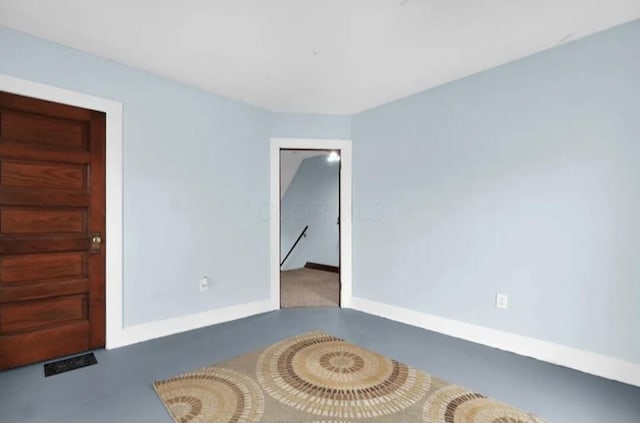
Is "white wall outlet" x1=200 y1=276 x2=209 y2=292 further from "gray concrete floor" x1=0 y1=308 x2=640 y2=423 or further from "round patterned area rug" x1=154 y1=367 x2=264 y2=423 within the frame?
"round patterned area rug" x1=154 y1=367 x2=264 y2=423

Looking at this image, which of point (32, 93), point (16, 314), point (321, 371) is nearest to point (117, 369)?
point (16, 314)

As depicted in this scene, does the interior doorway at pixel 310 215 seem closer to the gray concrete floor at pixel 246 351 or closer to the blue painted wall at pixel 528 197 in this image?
the blue painted wall at pixel 528 197

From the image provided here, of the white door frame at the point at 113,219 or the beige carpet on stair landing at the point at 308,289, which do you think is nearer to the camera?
the white door frame at the point at 113,219

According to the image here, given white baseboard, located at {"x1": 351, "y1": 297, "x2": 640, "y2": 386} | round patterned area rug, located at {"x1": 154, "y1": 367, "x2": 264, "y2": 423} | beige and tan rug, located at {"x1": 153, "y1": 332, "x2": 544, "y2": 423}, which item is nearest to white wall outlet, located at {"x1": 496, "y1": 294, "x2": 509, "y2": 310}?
white baseboard, located at {"x1": 351, "y1": 297, "x2": 640, "y2": 386}

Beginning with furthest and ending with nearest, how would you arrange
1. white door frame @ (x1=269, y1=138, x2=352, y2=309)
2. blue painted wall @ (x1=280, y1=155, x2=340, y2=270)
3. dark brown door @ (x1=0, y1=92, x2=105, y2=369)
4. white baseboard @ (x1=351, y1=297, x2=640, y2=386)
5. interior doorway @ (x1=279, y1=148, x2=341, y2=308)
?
blue painted wall @ (x1=280, y1=155, x2=340, y2=270)
interior doorway @ (x1=279, y1=148, x2=341, y2=308)
white door frame @ (x1=269, y1=138, x2=352, y2=309)
dark brown door @ (x1=0, y1=92, x2=105, y2=369)
white baseboard @ (x1=351, y1=297, x2=640, y2=386)

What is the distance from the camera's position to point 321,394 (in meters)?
2.03

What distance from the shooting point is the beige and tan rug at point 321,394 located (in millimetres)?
1803

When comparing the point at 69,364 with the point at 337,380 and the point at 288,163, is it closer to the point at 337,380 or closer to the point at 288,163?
the point at 337,380

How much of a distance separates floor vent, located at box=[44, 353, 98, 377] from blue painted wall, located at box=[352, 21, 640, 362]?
8.81 feet

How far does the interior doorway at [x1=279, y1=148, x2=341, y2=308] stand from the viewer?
6.21 metres

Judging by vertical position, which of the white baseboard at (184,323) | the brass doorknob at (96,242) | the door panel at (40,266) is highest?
the brass doorknob at (96,242)

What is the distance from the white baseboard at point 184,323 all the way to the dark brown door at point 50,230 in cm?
18

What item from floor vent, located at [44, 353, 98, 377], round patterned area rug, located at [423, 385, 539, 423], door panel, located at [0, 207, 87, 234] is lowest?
round patterned area rug, located at [423, 385, 539, 423]

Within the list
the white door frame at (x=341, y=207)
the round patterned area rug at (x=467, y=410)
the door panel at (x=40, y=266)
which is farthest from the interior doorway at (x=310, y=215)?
the round patterned area rug at (x=467, y=410)
